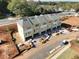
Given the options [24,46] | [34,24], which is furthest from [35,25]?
[24,46]

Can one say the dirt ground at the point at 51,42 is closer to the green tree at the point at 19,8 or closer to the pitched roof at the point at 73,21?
the pitched roof at the point at 73,21

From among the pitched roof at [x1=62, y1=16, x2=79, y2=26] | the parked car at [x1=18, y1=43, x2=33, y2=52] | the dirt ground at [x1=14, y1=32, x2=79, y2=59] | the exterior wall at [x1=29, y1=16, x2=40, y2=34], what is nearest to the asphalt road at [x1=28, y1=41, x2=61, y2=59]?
the dirt ground at [x1=14, y1=32, x2=79, y2=59]

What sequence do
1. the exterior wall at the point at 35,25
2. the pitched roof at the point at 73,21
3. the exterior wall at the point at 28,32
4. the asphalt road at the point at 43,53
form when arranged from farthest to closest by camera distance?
the pitched roof at the point at 73,21 → the exterior wall at the point at 35,25 → the exterior wall at the point at 28,32 → the asphalt road at the point at 43,53

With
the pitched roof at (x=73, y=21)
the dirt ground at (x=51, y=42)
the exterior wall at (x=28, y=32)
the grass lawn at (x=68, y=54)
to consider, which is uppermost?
the exterior wall at (x=28, y=32)

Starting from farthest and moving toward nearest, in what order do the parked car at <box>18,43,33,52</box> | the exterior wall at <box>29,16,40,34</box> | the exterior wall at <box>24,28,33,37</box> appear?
1. the exterior wall at <box>29,16,40,34</box>
2. the exterior wall at <box>24,28,33,37</box>
3. the parked car at <box>18,43,33,52</box>

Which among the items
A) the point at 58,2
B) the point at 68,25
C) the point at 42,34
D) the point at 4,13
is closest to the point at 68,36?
the point at 42,34

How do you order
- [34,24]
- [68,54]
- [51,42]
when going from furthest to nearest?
1. [34,24]
2. [51,42]
3. [68,54]

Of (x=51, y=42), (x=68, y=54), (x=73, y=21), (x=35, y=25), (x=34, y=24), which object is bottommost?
(x=73, y=21)

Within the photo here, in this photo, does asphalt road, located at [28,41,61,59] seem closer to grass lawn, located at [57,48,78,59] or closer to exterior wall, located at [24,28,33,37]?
grass lawn, located at [57,48,78,59]

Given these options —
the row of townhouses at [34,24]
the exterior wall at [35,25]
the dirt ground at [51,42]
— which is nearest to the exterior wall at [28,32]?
the row of townhouses at [34,24]

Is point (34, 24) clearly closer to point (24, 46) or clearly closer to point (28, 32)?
point (28, 32)

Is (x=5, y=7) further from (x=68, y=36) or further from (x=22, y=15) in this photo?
(x=68, y=36)
